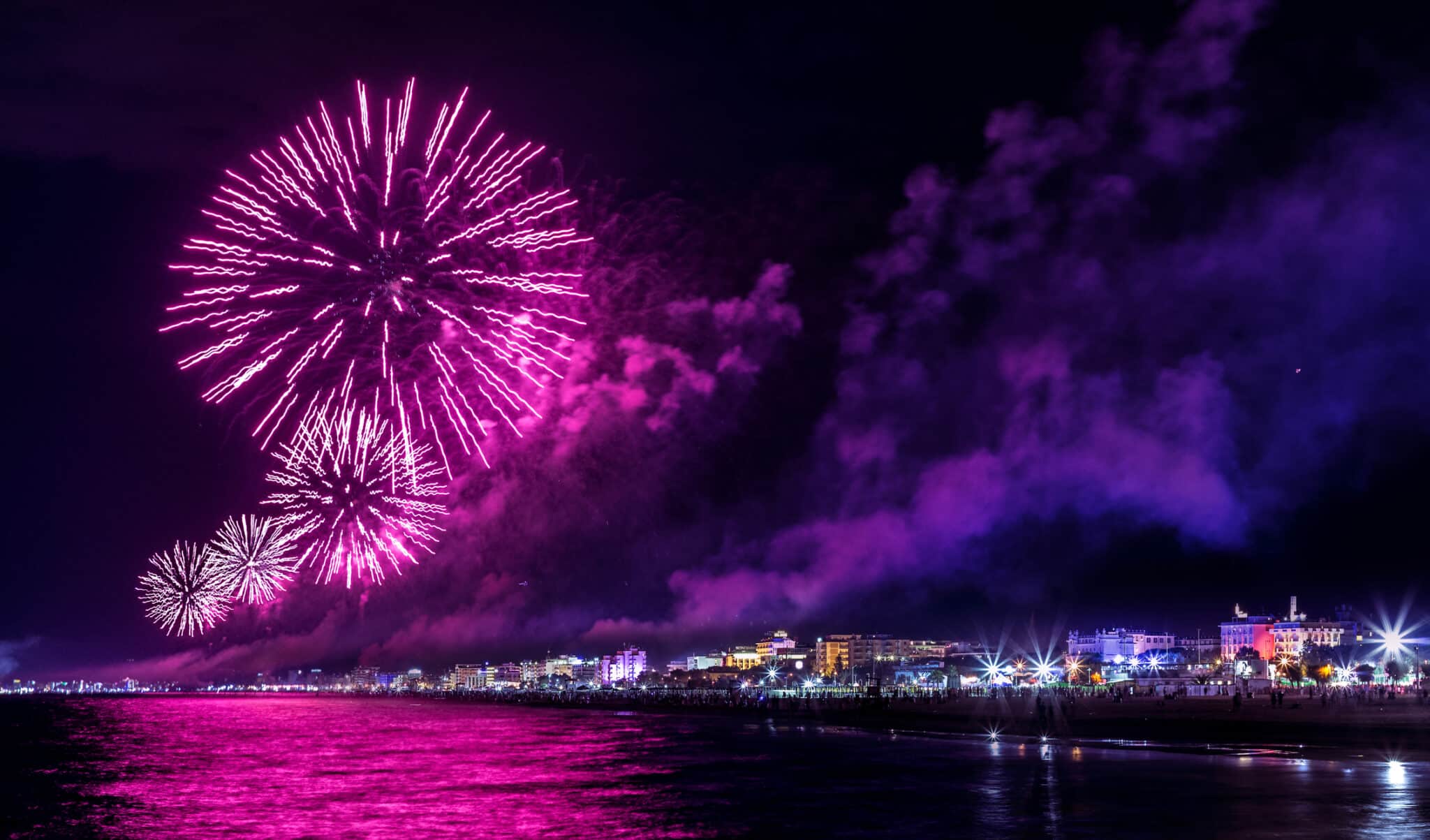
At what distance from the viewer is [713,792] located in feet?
99.5

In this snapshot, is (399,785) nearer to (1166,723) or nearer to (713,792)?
(713,792)

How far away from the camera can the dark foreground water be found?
22.5 metres

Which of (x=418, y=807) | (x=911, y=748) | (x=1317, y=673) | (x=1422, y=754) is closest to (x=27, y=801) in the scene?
(x=418, y=807)

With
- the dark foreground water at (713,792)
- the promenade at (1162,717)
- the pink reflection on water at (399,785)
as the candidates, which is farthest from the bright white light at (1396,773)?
the pink reflection on water at (399,785)

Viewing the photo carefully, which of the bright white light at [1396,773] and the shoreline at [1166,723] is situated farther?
the shoreline at [1166,723]

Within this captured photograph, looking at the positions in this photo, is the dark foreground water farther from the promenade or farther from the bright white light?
the promenade

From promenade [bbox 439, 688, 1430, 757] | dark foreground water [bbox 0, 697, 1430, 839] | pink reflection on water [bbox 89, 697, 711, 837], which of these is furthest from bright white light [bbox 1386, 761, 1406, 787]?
pink reflection on water [bbox 89, 697, 711, 837]

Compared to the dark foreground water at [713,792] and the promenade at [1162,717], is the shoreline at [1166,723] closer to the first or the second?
the promenade at [1162,717]

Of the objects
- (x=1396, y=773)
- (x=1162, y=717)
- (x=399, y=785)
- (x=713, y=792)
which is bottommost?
(x=1162, y=717)

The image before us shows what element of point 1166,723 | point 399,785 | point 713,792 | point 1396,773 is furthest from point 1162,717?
point 399,785

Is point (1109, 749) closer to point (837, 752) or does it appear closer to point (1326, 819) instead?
point (837, 752)

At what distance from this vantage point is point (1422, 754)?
3462 cm

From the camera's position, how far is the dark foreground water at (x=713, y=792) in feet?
73.9

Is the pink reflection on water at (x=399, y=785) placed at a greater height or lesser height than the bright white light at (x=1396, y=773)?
lesser
